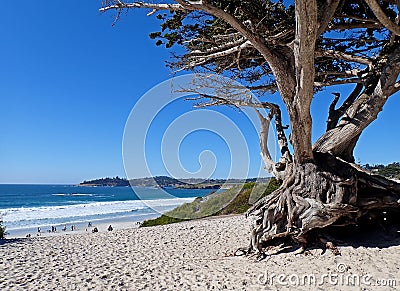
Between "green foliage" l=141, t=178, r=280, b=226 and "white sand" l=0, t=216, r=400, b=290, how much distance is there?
8.38m

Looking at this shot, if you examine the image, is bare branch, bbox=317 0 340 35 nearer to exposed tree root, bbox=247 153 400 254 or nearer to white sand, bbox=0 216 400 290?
exposed tree root, bbox=247 153 400 254

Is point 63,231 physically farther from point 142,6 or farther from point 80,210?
point 80,210

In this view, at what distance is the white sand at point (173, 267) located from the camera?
4652 mm

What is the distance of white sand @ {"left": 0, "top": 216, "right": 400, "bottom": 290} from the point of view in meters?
4.65

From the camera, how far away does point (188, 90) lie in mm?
7523

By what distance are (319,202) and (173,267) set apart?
2864mm

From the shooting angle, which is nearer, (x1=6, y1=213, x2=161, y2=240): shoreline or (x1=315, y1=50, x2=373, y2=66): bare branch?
(x1=315, y1=50, x2=373, y2=66): bare branch

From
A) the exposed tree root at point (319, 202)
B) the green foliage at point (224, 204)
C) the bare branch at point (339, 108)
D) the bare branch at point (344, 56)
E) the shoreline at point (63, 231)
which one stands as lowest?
the shoreline at point (63, 231)

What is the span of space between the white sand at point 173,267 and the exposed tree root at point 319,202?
46 centimetres

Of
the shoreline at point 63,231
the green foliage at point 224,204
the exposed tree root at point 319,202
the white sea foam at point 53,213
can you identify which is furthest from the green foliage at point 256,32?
the white sea foam at point 53,213

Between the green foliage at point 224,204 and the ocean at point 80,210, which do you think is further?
the ocean at point 80,210

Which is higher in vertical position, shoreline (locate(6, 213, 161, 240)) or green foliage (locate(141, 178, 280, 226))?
green foliage (locate(141, 178, 280, 226))

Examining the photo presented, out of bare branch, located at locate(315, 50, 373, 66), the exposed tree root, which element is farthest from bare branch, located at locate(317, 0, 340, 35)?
the exposed tree root

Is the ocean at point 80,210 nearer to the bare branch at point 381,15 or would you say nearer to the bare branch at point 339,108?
the bare branch at point 339,108
